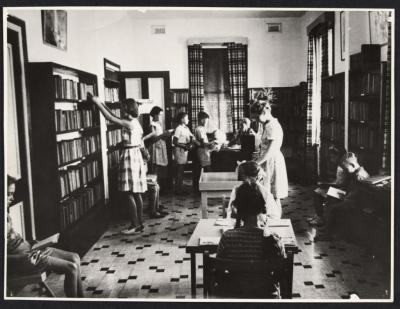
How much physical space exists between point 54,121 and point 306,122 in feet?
17.2

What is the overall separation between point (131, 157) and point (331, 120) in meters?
3.42

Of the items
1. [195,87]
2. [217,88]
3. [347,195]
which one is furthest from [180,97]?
[347,195]

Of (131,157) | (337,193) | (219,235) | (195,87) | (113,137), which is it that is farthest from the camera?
(195,87)

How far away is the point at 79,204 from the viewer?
4820 millimetres

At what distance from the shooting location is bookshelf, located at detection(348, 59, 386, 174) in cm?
477

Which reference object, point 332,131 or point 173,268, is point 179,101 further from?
point 173,268

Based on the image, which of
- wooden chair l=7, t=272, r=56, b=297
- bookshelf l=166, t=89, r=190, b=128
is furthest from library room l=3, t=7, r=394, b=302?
bookshelf l=166, t=89, r=190, b=128

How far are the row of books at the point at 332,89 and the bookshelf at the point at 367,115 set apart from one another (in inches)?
20.5

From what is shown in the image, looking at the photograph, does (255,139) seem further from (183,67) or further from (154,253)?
(154,253)

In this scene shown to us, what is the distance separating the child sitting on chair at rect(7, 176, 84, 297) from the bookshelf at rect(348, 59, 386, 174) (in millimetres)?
3016

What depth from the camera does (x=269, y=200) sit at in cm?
356

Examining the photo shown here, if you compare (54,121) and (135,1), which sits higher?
(135,1)

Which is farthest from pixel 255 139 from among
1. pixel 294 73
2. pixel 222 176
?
pixel 222 176

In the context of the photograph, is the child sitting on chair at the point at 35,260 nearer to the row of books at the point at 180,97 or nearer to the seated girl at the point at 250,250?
the seated girl at the point at 250,250
